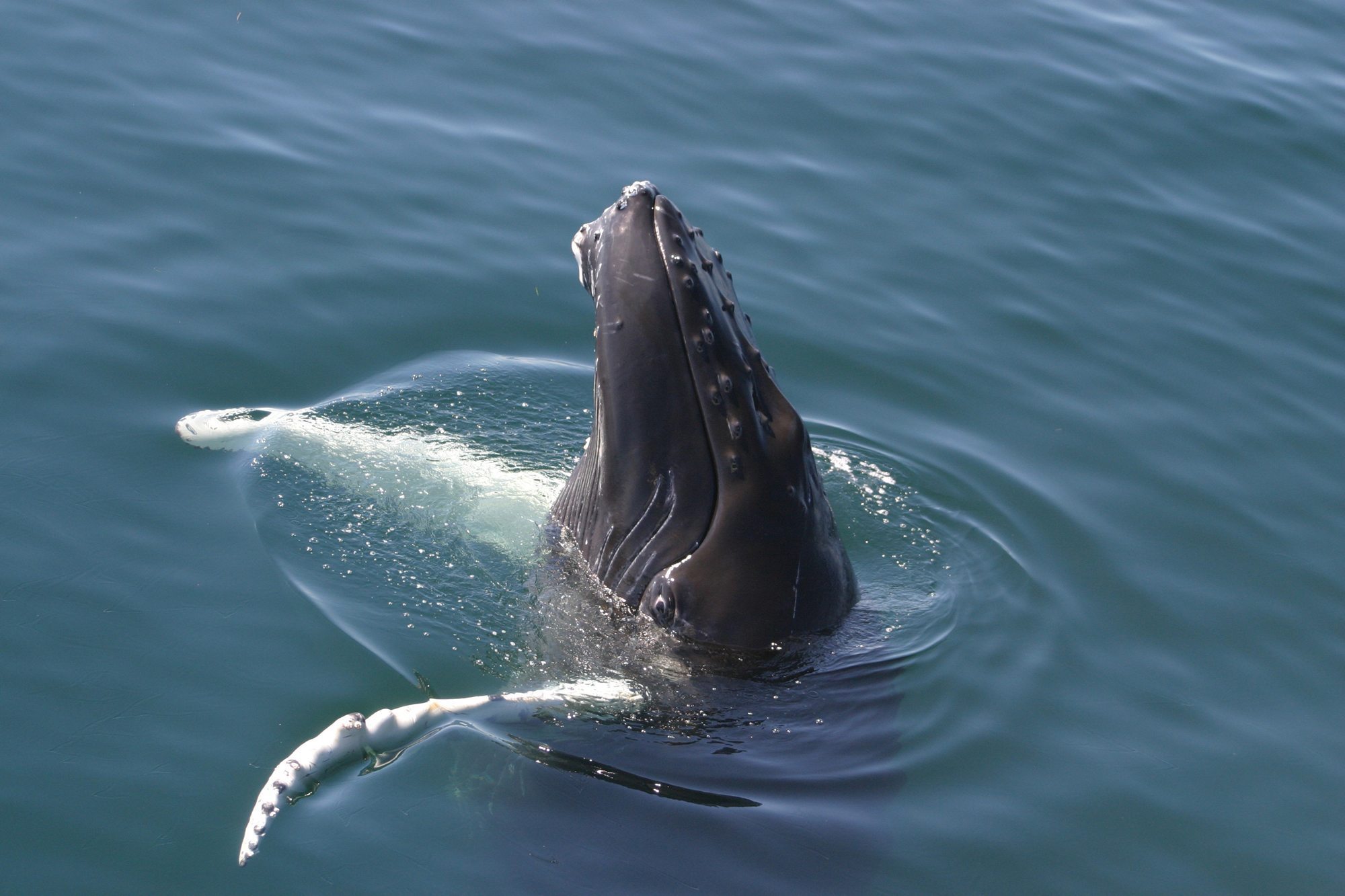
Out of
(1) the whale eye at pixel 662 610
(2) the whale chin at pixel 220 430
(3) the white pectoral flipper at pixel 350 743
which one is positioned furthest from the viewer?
(2) the whale chin at pixel 220 430

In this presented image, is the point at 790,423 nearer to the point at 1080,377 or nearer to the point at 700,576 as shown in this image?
the point at 700,576

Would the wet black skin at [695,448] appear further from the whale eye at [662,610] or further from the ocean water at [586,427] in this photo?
the ocean water at [586,427]

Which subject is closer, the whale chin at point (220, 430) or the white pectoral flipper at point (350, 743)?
the white pectoral flipper at point (350, 743)

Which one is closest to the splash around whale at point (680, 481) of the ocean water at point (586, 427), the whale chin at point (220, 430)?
the ocean water at point (586, 427)

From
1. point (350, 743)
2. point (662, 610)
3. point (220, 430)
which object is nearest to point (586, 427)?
point (220, 430)

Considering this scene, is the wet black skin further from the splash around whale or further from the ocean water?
the ocean water

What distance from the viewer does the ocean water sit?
729 centimetres

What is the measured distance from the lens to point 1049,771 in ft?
27.6

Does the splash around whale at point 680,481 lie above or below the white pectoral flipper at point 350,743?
above

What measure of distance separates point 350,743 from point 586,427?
4396mm

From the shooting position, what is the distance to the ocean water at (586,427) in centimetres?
729

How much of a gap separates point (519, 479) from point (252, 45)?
9.32m

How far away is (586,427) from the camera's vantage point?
36.0 feet

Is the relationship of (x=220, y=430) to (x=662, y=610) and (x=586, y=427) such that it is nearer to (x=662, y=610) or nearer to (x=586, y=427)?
(x=586, y=427)
